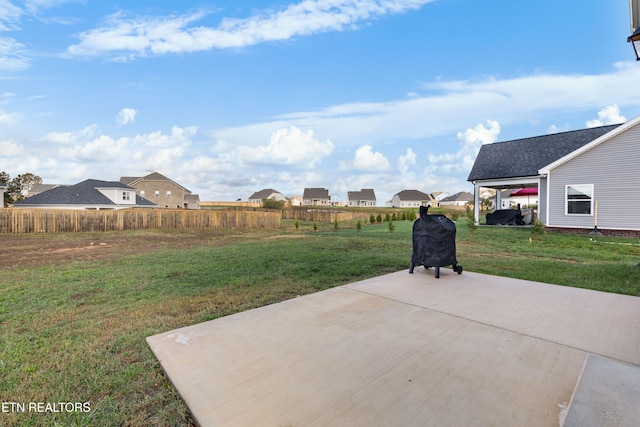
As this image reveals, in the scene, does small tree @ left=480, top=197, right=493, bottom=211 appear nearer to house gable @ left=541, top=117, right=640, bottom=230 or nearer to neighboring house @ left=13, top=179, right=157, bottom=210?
house gable @ left=541, top=117, right=640, bottom=230

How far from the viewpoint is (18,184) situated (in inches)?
1559

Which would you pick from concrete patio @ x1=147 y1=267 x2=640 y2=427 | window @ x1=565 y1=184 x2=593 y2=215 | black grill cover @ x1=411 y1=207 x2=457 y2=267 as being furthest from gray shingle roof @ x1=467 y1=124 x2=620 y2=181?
concrete patio @ x1=147 y1=267 x2=640 y2=427

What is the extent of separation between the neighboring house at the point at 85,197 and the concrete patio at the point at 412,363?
101 feet

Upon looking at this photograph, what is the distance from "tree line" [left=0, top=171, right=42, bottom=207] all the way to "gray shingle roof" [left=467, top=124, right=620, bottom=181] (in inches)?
1928

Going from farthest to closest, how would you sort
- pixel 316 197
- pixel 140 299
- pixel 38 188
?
1. pixel 316 197
2. pixel 38 188
3. pixel 140 299

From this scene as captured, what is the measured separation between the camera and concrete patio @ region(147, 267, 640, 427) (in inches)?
63.9

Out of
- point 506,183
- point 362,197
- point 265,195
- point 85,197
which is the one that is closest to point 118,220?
point 85,197

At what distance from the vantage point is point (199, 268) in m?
6.43

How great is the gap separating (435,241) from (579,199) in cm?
1247

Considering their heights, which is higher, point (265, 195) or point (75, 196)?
point (265, 195)

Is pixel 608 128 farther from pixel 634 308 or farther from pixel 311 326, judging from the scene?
pixel 311 326

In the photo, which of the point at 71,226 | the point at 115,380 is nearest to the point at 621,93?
the point at 115,380

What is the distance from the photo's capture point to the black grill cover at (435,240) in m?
4.77

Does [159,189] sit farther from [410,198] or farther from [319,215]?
[410,198]
